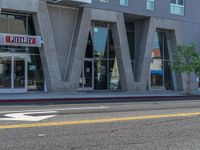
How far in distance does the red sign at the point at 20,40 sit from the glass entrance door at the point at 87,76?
6132 mm

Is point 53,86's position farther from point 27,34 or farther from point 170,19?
point 170,19

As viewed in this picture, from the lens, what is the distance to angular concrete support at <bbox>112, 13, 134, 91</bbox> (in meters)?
34.4

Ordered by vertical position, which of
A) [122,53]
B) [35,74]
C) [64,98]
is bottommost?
[64,98]

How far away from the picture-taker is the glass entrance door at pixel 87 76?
33938 mm

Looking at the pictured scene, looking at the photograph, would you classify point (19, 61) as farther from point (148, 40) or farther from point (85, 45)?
point (148, 40)

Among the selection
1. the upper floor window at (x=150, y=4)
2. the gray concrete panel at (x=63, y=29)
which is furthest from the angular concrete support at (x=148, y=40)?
the gray concrete panel at (x=63, y=29)

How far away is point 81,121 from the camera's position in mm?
12539

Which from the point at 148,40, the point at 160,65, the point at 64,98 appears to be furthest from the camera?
the point at 160,65

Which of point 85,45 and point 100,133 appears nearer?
point 100,133

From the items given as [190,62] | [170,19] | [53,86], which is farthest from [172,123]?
[170,19]

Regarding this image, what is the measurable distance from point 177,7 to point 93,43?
10142 mm

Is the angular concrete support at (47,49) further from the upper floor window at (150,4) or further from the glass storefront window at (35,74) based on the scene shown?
the upper floor window at (150,4)

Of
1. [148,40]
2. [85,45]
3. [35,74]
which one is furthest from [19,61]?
[148,40]

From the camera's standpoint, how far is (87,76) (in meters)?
34.4
